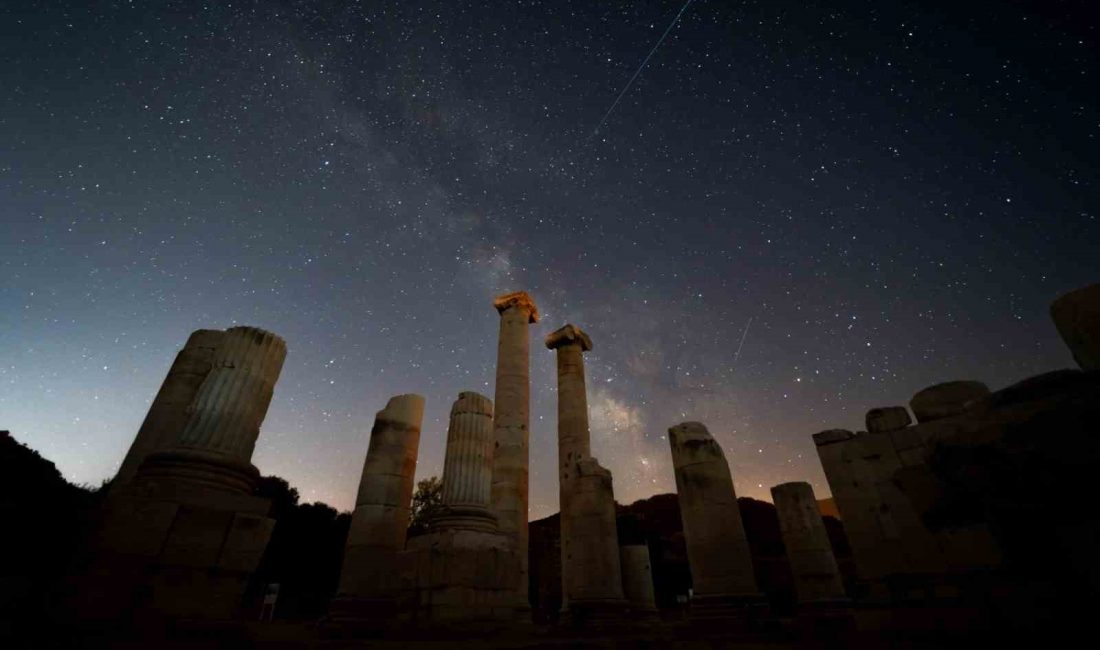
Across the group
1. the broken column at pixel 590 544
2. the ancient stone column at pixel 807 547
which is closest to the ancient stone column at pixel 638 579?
the broken column at pixel 590 544

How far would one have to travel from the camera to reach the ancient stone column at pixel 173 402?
9.67 metres

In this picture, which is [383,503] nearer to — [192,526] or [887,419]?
[192,526]

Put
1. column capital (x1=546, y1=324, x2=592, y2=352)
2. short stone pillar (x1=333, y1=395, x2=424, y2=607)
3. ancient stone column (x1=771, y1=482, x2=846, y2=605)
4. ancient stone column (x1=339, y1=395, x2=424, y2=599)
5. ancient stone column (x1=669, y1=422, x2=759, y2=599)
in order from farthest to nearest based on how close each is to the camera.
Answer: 1. column capital (x1=546, y1=324, x2=592, y2=352)
2. ancient stone column (x1=771, y1=482, x2=846, y2=605)
3. ancient stone column (x1=339, y1=395, x2=424, y2=599)
4. short stone pillar (x1=333, y1=395, x2=424, y2=607)
5. ancient stone column (x1=669, y1=422, x2=759, y2=599)

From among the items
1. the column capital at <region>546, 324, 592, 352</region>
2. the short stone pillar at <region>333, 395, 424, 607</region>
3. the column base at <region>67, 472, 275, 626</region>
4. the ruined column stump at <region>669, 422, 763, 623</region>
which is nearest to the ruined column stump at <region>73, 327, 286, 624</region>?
the column base at <region>67, 472, 275, 626</region>

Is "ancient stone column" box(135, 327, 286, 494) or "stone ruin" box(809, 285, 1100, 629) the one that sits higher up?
"ancient stone column" box(135, 327, 286, 494)

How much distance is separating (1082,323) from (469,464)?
34.8 ft

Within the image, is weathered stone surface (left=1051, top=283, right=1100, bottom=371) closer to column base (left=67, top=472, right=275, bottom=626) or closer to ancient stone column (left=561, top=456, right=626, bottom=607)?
column base (left=67, top=472, right=275, bottom=626)

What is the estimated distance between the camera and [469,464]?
36.3 feet

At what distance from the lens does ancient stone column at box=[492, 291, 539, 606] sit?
16.1 meters

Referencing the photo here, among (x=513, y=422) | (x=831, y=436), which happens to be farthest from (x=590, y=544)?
(x=831, y=436)

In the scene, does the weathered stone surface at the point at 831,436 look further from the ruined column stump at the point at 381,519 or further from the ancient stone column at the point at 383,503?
the ancient stone column at the point at 383,503

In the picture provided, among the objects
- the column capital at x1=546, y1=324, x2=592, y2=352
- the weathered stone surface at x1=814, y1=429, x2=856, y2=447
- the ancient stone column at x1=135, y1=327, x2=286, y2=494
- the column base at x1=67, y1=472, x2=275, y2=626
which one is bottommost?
the column base at x1=67, y1=472, x2=275, y2=626

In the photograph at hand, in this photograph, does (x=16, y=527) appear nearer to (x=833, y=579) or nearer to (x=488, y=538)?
(x=488, y=538)

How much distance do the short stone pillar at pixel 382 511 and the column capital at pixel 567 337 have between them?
8.39 meters
